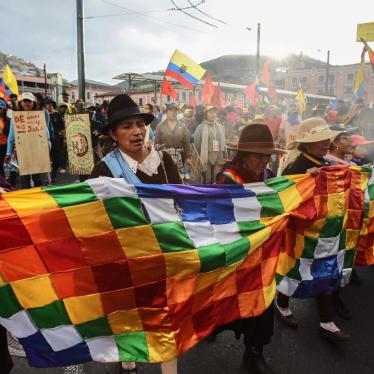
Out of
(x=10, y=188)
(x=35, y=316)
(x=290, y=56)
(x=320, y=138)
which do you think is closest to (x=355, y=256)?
(x=320, y=138)

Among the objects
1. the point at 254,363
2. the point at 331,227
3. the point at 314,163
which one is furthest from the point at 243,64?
the point at 254,363

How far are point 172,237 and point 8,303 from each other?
953mm

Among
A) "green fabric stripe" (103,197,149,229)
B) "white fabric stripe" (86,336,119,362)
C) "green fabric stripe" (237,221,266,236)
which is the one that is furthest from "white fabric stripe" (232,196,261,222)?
"white fabric stripe" (86,336,119,362)

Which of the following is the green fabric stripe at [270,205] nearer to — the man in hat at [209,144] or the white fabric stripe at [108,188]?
the white fabric stripe at [108,188]

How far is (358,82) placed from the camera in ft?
36.1

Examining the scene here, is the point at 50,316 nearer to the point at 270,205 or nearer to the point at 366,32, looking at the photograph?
the point at 270,205

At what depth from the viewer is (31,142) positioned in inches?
276

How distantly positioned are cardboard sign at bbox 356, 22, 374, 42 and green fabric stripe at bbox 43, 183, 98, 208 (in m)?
7.92

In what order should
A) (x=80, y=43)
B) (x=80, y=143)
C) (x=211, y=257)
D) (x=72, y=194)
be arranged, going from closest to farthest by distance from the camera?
(x=72, y=194)
(x=211, y=257)
(x=80, y=143)
(x=80, y=43)

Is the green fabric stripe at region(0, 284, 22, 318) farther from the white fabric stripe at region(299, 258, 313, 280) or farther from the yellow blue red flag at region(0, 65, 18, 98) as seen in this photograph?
the yellow blue red flag at region(0, 65, 18, 98)

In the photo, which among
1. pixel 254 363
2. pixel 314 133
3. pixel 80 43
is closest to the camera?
pixel 254 363

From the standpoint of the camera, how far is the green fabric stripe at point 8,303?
1918 mm

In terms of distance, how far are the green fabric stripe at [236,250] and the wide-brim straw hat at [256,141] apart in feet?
2.17

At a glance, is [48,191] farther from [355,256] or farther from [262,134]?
[355,256]
